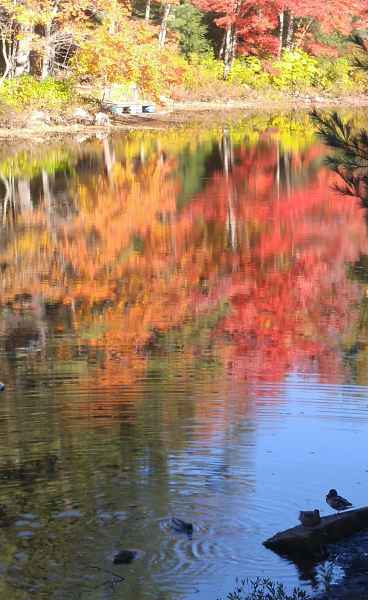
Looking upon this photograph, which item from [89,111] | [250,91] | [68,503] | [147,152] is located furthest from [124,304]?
[250,91]

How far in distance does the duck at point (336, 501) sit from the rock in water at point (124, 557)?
49.4 inches

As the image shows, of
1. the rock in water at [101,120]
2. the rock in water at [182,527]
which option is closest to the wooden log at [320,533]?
the rock in water at [182,527]

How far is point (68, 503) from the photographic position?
23.5ft

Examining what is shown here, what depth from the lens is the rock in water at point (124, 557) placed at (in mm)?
6305

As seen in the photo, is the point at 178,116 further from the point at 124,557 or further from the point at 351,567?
the point at 351,567

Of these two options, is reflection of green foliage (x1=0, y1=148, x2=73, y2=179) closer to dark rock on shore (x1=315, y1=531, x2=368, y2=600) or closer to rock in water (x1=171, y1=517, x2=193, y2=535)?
→ rock in water (x1=171, y1=517, x2=193, y2=535)

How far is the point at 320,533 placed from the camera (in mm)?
6180

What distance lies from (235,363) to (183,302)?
3.10 metres

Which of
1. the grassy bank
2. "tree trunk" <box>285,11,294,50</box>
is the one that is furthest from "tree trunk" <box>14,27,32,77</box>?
"tree trunk" <box>285,11,294,50</box>

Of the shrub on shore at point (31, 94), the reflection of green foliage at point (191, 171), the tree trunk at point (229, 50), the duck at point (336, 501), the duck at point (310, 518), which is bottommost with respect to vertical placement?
the duck at point (336, 501)

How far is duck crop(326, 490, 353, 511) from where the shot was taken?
6.73m

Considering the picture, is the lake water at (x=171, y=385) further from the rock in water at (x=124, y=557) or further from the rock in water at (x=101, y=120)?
the rock in water at (x=101, y=120)

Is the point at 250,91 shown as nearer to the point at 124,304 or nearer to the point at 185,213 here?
the point at 185,213

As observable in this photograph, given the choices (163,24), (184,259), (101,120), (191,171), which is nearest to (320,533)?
(184,259)
